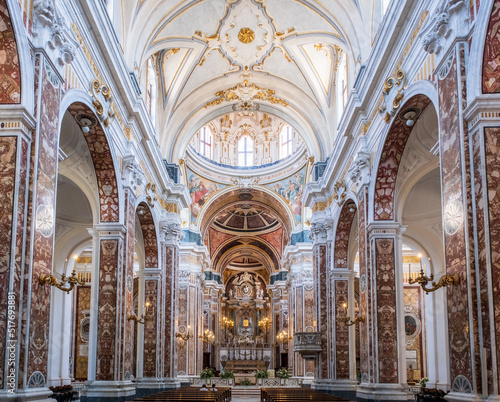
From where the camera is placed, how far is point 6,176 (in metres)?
8.46

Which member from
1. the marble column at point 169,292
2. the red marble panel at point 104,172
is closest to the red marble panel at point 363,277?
the red marble panel at point 104,172

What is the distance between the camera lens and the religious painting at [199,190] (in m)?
33.3

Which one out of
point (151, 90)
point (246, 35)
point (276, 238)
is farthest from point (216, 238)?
point (246, 35)

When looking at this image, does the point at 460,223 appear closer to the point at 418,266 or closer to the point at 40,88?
the point at 40,88

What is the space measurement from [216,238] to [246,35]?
24764 mm

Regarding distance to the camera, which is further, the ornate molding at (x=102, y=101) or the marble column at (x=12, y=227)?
the ornate molding at (x=102, y=101)

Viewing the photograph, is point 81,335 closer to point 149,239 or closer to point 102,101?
point 149,239

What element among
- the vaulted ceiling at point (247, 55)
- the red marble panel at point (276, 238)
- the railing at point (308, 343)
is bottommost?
the railing at point (308, 343)

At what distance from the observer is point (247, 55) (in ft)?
72.0

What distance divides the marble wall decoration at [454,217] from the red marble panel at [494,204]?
528 mm

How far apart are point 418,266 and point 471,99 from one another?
69.8ft

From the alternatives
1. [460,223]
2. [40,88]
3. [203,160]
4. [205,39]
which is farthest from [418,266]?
[40,88]

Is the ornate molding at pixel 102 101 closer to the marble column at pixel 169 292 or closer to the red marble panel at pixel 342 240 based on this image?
the marble column at pixel 169 292

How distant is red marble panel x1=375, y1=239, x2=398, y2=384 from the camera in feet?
45.1
